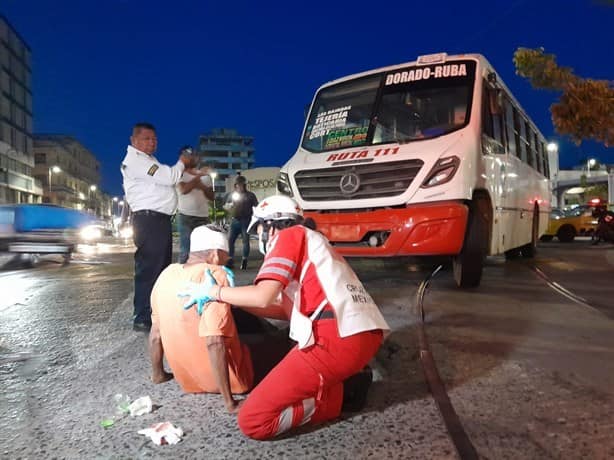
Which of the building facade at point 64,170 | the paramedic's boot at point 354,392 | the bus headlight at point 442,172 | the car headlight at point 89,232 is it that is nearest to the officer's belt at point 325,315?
the paramedic's boot at point 354,392

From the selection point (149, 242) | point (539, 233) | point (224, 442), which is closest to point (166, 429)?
point (224, 442)

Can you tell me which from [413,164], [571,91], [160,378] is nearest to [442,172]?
[413,164]

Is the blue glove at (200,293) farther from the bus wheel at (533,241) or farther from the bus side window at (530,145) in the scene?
the bus wheel at (533,241)

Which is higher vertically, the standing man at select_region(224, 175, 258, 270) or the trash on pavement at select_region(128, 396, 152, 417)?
the standing man at select_region(224, 175, 258, 270)

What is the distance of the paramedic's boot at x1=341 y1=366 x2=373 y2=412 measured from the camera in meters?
2.52

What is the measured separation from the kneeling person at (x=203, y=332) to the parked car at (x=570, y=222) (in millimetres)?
19237

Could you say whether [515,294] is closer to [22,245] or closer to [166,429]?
[166,429]

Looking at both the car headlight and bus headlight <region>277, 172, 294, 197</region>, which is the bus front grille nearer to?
bus headlight <region>277, 172, 294, 197</region>

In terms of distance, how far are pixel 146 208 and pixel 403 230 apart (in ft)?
9.16

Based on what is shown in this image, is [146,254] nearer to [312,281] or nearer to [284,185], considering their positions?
[312,281]

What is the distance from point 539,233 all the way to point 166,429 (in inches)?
419

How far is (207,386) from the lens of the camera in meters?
2.71

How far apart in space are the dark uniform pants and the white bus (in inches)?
96.8

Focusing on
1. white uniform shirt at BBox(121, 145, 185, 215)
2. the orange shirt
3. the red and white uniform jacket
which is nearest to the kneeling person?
the orange shirt
